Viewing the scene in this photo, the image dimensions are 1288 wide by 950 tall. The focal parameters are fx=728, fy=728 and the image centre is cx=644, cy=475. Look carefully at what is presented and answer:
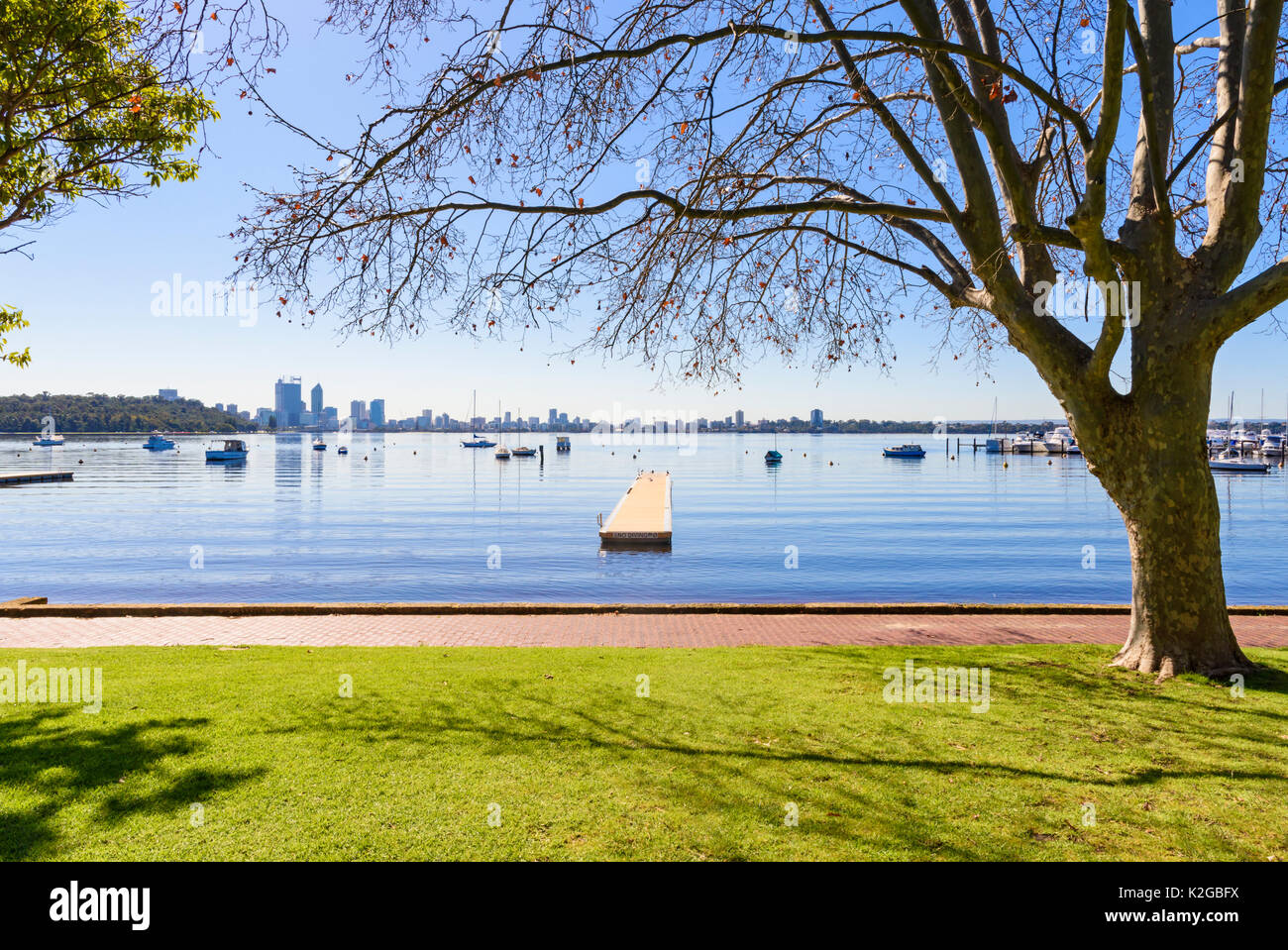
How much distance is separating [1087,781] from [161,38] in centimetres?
943

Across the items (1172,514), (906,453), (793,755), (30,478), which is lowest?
(793,755)

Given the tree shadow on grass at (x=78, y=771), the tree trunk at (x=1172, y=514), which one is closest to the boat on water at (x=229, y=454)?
the tree shadow on grass at (x=78, y=771)

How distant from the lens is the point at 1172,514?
7.81 metres

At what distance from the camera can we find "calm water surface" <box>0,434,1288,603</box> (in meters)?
21.9

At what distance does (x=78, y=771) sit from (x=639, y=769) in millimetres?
4043

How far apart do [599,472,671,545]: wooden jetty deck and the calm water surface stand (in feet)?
3.15

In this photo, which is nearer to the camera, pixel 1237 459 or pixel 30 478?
pixel 30 478

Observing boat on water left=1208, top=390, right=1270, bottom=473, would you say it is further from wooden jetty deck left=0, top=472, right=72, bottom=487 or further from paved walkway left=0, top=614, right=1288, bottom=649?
wooden jetty deck left=0, top=472, right=72, bottom=487

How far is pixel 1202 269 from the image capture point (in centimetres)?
788

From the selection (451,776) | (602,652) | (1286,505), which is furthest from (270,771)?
(1286,505)

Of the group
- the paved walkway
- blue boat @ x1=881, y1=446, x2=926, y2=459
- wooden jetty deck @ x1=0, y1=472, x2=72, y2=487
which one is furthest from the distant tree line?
the paved walkway

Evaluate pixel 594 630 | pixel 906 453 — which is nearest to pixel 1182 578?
pixel 594 630

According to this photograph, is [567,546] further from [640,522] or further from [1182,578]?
[1182,578]
